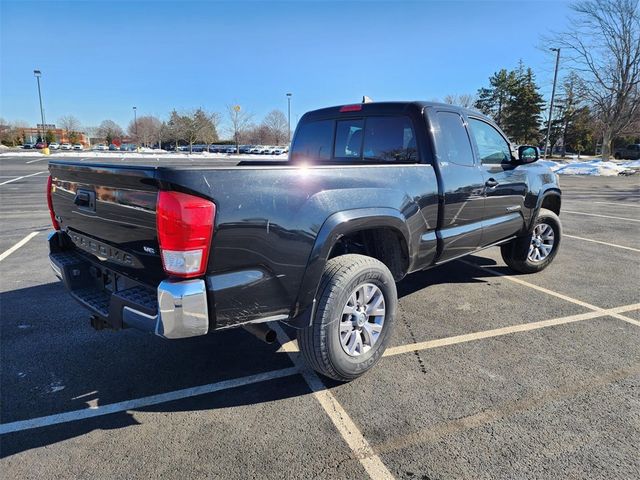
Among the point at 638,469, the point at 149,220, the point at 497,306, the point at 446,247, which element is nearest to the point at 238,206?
the point at 149,220

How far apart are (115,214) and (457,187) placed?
111 inches

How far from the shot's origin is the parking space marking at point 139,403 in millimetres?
2543

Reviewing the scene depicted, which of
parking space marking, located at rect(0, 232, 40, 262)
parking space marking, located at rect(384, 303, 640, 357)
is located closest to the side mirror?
parking space marking, located at rect(384, 303, 640, 357)

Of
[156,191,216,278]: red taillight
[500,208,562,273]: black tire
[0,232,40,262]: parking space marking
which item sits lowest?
[0,232,40,262]: parking space marking

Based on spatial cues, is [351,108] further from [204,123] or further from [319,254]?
[204,123]

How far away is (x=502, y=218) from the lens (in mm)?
4625

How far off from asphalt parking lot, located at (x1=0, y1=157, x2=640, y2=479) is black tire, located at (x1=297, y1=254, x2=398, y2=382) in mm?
173

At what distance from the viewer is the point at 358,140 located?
13.5 ft

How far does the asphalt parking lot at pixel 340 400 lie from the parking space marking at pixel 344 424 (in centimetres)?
1

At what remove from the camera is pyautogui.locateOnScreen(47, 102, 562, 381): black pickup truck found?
222 centimetres

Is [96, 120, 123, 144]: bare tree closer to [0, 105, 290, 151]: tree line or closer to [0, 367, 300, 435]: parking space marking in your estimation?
[0, 105, 290, 151]: tree line

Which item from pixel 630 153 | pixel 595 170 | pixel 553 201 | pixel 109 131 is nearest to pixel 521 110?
pixel 630 153

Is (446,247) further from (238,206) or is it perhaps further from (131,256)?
(131,256)

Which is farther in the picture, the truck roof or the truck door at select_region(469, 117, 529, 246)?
the truck door at select_region(469, 117, 529, 246)
